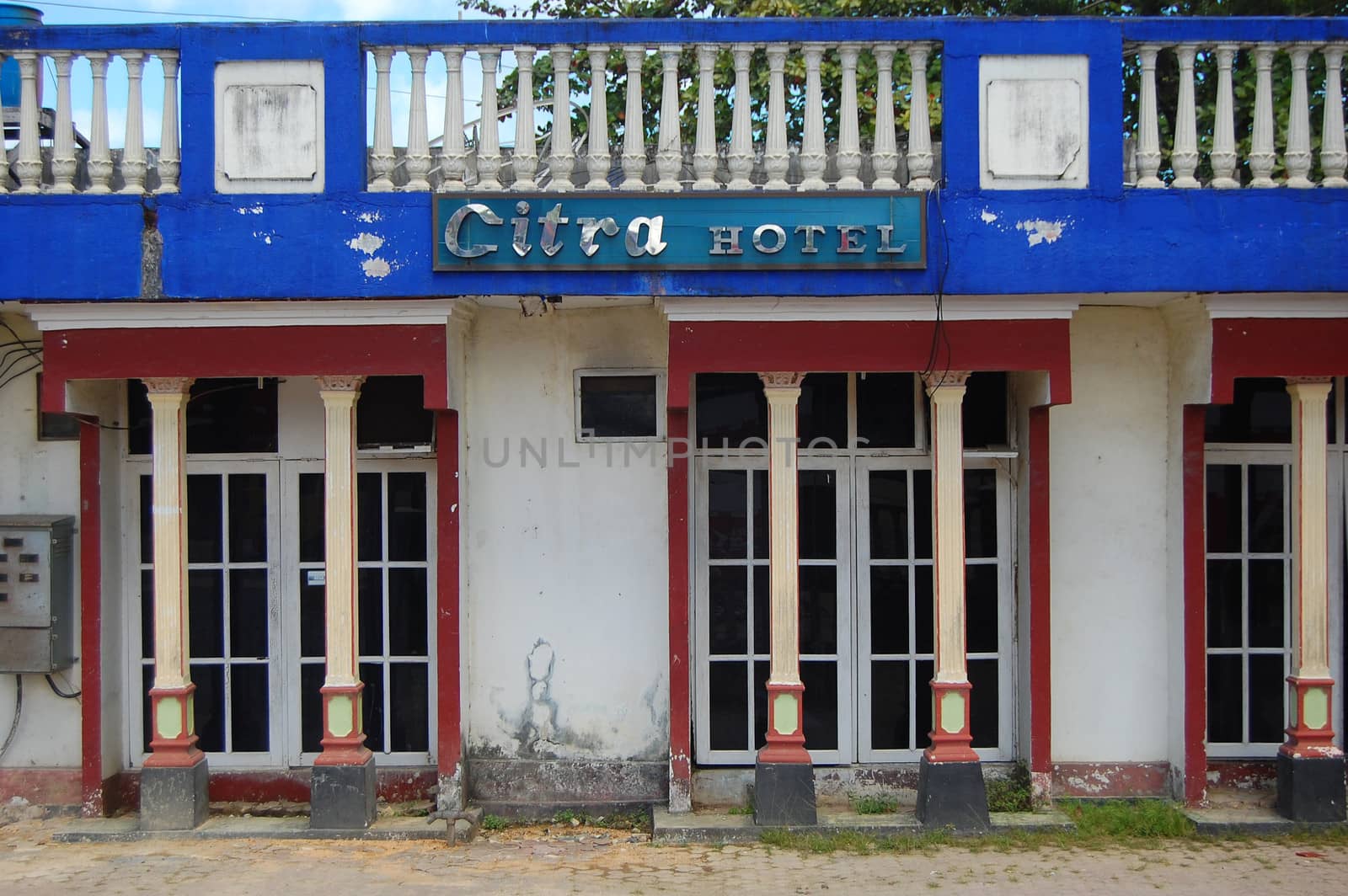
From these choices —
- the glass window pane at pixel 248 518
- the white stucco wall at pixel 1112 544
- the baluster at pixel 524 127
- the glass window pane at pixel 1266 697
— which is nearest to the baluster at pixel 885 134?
the white stucco wall at pixel 1112 544

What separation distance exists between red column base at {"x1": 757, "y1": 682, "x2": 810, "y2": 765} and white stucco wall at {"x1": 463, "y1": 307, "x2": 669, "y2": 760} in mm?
780

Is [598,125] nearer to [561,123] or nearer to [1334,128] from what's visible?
[561,123]

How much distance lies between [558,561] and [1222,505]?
4.13 meters

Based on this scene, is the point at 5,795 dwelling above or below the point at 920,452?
below

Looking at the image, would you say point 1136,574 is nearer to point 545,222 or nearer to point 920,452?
point 920,452

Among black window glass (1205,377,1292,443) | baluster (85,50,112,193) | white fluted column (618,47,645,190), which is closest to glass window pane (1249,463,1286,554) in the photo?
black window glass (1205,377,1292,443)

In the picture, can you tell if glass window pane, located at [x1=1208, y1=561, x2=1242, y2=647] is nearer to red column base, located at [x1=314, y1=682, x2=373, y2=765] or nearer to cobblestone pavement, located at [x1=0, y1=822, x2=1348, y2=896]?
cobblestone pavement, located at [x1=0, y1=822, x2=1348, y2=896]

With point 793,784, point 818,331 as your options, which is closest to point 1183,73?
point 818,331

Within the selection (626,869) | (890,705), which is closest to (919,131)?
(890,705)

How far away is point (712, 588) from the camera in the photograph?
7238 millimetres

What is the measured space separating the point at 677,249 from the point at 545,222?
74cm

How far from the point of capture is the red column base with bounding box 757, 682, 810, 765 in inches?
260

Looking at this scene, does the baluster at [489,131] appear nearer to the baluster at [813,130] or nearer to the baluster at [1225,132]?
the baluster at [813,130]

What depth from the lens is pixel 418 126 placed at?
643cm
